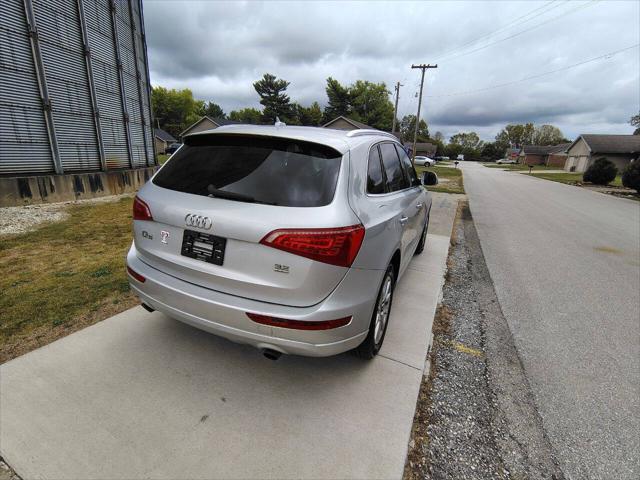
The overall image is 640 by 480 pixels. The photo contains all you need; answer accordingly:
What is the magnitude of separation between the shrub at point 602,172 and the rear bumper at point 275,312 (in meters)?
29.9

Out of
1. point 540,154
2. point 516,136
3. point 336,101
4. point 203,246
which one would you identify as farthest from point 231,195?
point 516,136

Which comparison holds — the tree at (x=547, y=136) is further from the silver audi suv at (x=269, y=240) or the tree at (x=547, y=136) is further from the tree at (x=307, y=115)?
the silver audi suv at (x=269, y=240)

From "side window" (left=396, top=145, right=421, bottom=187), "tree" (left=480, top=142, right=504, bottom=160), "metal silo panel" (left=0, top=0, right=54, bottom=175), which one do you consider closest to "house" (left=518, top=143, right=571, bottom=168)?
"tree" (left=480, top=142, right=504, bottom=160)

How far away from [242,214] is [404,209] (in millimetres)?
1723

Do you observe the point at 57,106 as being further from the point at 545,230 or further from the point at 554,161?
the point at 554,161

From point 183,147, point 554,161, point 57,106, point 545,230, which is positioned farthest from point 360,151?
point 554,161

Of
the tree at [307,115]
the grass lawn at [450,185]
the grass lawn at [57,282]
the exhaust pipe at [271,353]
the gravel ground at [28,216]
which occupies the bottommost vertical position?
the grass lawn at [450,185]

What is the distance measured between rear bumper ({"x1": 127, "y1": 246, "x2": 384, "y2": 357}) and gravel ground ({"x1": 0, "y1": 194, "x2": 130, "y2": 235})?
516cm

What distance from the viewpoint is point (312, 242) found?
1862 millimetres

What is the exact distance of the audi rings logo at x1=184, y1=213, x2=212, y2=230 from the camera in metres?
2.02

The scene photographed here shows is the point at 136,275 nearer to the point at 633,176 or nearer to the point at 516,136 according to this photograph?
the point at 633,176

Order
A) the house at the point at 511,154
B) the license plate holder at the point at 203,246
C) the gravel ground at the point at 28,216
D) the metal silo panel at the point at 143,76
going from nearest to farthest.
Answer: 1. the license plate holder at the point at 203,246
2. the gravel ground at the point at 28,216
3. the metal silo panel at the point at 143,76
4. the house at the point at 511,154

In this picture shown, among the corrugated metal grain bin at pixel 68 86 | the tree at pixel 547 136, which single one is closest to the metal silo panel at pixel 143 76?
the corrugated metal grain bin at pixel 68 86

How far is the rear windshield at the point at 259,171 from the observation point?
6.65 ft
